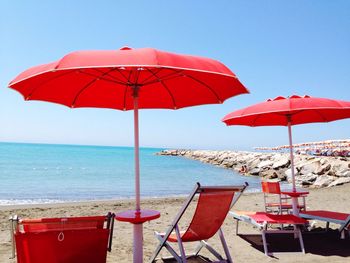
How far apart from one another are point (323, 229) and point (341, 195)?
6.11 meters

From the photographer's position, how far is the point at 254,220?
5.47 metres

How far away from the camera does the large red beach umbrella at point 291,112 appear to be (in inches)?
219

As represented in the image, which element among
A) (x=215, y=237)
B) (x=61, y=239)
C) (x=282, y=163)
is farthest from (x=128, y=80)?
(x=282, y=163)

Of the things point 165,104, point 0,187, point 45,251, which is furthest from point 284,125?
point 0,187

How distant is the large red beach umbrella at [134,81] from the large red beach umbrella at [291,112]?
137 cm

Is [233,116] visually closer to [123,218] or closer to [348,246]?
[348,246]

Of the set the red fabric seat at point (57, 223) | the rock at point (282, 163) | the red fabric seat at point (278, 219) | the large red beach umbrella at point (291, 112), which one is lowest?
the rock at point (282, 163)

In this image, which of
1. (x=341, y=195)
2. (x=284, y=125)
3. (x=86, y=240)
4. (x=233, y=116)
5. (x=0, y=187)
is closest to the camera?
(x=86, y=240)

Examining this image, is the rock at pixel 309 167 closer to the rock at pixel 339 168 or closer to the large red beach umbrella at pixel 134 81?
the rock at pixel 339 168

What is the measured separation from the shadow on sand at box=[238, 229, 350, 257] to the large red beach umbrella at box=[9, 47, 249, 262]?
8.71 feet

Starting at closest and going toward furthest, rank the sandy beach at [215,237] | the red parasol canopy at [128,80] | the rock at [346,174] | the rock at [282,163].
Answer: the red parasol canopy at [128,80] < the sandy beach at [215,237] < the rock at [346,174] < the rock at [282,163]

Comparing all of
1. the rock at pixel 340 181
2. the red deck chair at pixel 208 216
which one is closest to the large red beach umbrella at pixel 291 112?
the red deck chair at pixel 208 216

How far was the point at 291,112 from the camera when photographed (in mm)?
6719

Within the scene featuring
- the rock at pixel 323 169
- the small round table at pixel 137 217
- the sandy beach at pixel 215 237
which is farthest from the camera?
the rock at pixel 323 169
